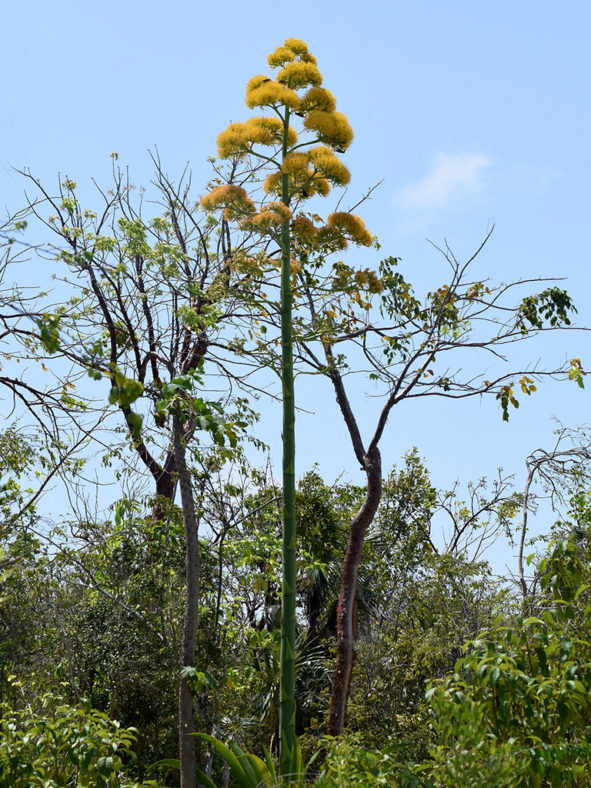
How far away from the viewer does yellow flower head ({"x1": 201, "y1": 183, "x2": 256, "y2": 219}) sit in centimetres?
547

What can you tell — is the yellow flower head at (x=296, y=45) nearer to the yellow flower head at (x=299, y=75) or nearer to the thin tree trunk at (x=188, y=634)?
the yellow flower head at (x=299, y=75)

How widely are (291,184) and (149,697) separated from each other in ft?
13.8

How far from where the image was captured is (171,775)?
23.0 ft

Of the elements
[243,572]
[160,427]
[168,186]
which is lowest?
[243,572]

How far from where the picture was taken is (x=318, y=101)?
533cm

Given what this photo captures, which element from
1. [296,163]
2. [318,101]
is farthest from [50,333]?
[318,101]

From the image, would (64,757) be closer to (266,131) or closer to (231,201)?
(231,201)

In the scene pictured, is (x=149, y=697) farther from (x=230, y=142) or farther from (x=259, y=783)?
(x=230, y=142)

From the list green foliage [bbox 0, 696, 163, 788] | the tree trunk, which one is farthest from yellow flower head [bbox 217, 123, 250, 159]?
green foliage [bbox 0, 696, 163, 788]

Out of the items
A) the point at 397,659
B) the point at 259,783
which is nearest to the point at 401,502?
the point at 397,659

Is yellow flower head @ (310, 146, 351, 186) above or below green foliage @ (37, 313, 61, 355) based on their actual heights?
above

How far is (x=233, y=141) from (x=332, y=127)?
685 millimetres

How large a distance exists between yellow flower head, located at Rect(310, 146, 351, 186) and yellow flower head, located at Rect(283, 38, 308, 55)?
31.4 inches

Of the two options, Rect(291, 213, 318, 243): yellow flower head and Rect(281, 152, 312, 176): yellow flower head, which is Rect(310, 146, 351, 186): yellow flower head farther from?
Rect(291, 213, 318, 243): yellow flower head
